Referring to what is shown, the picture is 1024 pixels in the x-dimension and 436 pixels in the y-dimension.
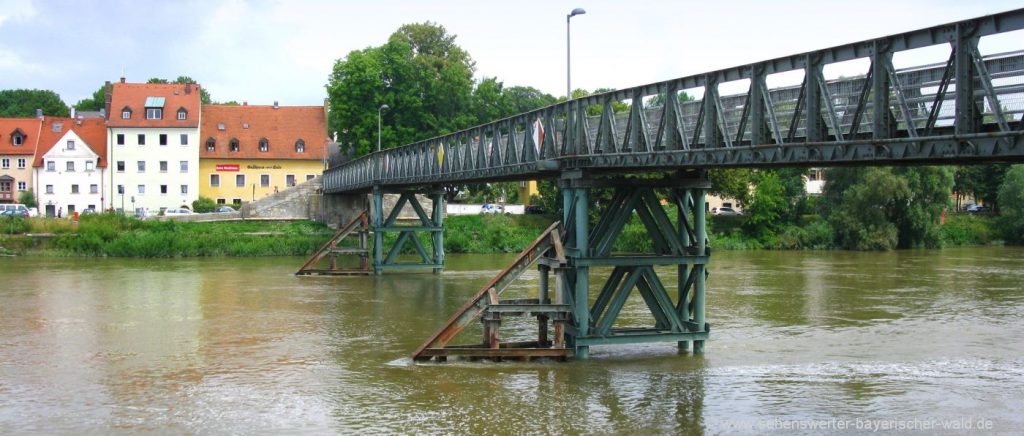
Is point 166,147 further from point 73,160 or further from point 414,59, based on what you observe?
point 414,59

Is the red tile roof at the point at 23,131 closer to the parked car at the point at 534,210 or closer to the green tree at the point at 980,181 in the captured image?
the parked car at the point at 534,210

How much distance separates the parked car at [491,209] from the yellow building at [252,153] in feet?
47.9

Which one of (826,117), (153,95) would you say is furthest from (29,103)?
(826,117)

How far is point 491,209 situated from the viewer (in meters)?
78.0

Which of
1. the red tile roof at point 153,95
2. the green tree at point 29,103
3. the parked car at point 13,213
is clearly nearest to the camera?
the parked car at point 13,213

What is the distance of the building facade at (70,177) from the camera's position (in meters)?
80.9

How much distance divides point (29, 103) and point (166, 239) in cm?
6826

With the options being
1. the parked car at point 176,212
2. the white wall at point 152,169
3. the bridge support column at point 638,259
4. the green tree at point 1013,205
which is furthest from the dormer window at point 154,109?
the bridge support column at point 638,259

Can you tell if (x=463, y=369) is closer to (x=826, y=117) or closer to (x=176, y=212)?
(x=826, y=117)

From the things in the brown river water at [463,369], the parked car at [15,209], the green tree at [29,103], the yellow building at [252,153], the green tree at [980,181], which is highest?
the green tree at [29,103]

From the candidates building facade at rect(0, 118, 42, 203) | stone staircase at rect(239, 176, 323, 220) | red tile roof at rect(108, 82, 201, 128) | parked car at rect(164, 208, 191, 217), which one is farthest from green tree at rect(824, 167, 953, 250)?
building facade at rect(0, 118, 42, 203)

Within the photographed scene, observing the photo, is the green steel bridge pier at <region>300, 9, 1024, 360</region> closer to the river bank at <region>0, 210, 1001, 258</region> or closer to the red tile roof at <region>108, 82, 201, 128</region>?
the river bank at <region>0, 210, 1001, 258</region>

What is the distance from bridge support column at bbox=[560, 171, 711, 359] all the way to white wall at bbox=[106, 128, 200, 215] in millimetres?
64463

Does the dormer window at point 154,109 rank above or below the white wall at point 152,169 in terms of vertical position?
above
